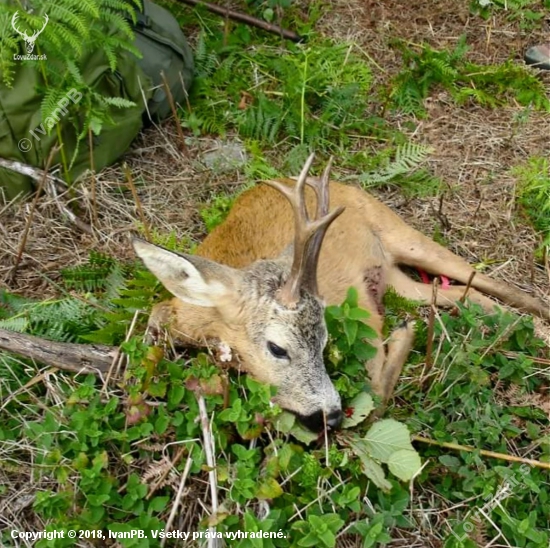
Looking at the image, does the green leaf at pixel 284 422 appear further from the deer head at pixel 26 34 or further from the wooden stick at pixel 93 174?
the deer head at pixel 26 34

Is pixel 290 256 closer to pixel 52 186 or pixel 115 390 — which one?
pixel 115 390

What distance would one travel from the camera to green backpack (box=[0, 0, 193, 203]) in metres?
4.78

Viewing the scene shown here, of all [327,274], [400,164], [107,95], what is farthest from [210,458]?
[400,164]

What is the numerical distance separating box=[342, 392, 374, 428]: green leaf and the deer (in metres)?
0.05

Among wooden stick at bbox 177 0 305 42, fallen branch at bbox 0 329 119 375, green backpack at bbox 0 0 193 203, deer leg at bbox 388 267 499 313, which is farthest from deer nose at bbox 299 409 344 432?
wooden stick at bbox 177 0 305 42

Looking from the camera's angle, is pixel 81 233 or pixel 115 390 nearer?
pixel 115 390

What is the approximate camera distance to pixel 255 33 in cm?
664

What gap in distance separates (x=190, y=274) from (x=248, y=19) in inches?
141

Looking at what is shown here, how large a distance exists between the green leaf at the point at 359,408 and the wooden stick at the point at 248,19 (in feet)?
12.6

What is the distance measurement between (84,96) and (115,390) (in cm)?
201

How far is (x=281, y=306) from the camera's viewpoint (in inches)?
142

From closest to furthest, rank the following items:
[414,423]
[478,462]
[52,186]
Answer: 1. [478,462]
2. [414,423]
3. [52,186]

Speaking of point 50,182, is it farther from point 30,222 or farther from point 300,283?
point 300,283

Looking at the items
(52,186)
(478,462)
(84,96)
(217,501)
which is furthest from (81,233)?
→ (478,462)
